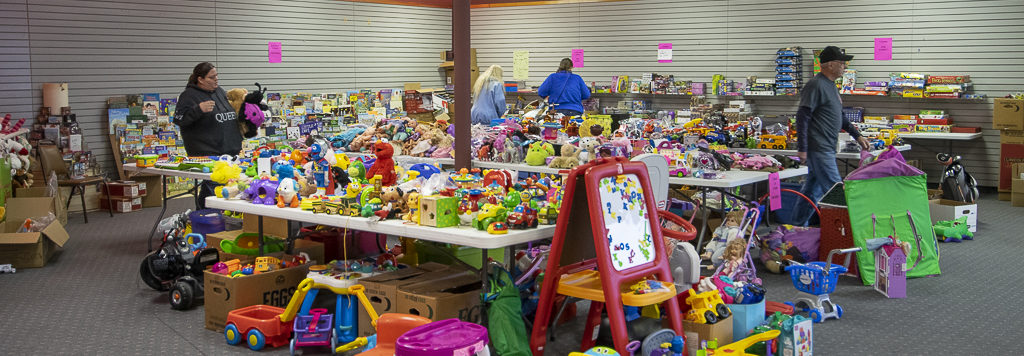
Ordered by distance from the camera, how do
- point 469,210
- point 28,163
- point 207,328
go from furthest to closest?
point 28,163, point 207,328, point 469,210

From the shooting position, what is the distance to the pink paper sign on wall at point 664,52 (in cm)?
1331

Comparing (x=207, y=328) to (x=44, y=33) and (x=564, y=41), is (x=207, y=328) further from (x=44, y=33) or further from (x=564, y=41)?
(x=564, y=41)

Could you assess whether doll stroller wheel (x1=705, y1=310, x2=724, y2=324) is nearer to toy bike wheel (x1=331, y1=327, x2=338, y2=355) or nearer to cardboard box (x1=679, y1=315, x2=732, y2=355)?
cardboard box (x1=679, y1=315, x2=732, y2=355)

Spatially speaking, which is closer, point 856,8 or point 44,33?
point 44,33

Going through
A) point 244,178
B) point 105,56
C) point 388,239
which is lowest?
point 388,239

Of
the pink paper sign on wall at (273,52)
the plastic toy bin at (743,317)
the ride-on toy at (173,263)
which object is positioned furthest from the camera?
the pink paper sign on wall at (273,52)

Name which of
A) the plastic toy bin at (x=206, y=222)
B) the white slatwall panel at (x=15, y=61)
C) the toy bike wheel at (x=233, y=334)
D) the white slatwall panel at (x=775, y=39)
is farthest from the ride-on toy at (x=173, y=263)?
the white slatwall panel at (x=775, y=39)

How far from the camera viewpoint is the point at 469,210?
465 cm

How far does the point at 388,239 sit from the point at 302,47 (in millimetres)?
8001

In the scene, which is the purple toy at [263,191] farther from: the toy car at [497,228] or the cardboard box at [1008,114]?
the cardboard box at [1008,114]

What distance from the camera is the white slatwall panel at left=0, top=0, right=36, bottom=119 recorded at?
9.80 metres

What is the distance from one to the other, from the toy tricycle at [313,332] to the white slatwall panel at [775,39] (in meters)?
8.92

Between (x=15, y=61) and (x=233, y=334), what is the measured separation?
6672 millimetres

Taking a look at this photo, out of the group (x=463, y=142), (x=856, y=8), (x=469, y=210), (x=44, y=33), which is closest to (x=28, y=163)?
(x=44, y=33)
